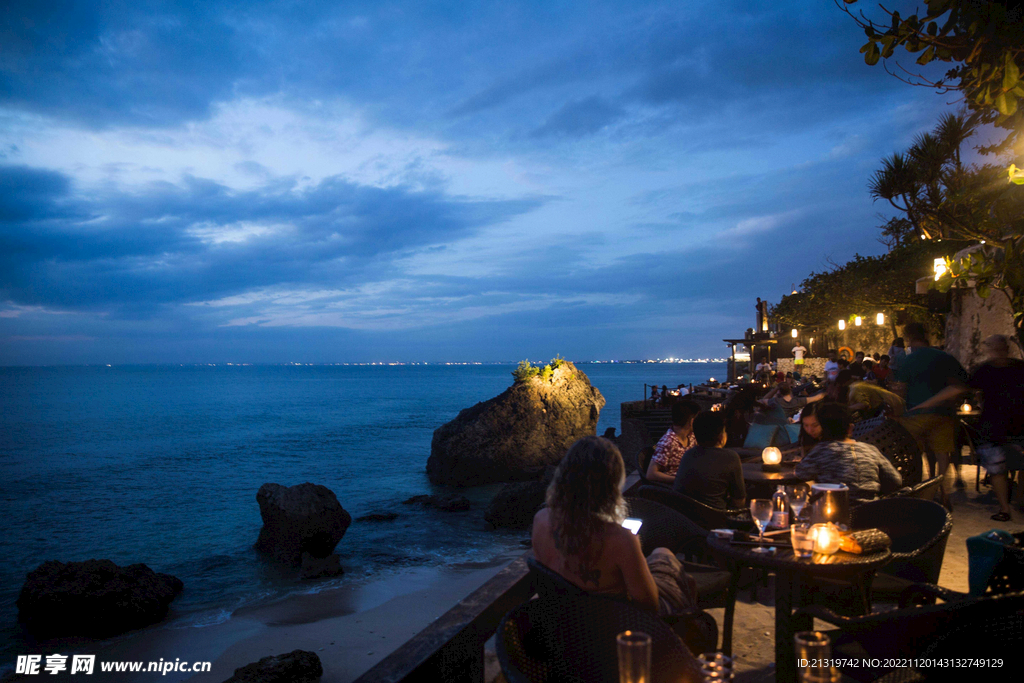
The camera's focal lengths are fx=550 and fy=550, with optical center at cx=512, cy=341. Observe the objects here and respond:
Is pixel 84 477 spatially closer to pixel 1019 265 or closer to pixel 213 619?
pixel 213 619

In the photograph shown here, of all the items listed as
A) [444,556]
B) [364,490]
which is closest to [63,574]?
[444,556]

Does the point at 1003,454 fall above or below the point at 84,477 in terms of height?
above

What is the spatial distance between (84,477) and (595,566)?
31.6 meters

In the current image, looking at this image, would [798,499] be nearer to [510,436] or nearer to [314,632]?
[314,632]

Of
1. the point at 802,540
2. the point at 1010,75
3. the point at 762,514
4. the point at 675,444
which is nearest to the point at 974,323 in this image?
the point at 675,444

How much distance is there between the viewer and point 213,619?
8.88m

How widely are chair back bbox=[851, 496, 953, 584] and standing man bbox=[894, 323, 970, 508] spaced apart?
10.6ft

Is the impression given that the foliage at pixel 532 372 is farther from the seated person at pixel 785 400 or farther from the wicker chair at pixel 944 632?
the wicker chair at pixel 944 632

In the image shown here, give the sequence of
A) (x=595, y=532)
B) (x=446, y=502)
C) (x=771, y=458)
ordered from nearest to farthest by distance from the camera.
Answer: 1. (x=595, y=532)
2. (x=771, y=458)
3. (x=446, y=502)

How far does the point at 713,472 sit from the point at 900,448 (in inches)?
72.3

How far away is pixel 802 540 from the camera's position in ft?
7.83

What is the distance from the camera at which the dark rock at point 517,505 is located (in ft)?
41.1

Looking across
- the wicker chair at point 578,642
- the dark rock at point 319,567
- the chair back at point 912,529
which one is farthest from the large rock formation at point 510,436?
the wicker chair at point 578,642

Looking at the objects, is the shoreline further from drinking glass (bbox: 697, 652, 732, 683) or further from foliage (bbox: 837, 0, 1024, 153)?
foliage (bbox: 837, 0, 1024, 153)
